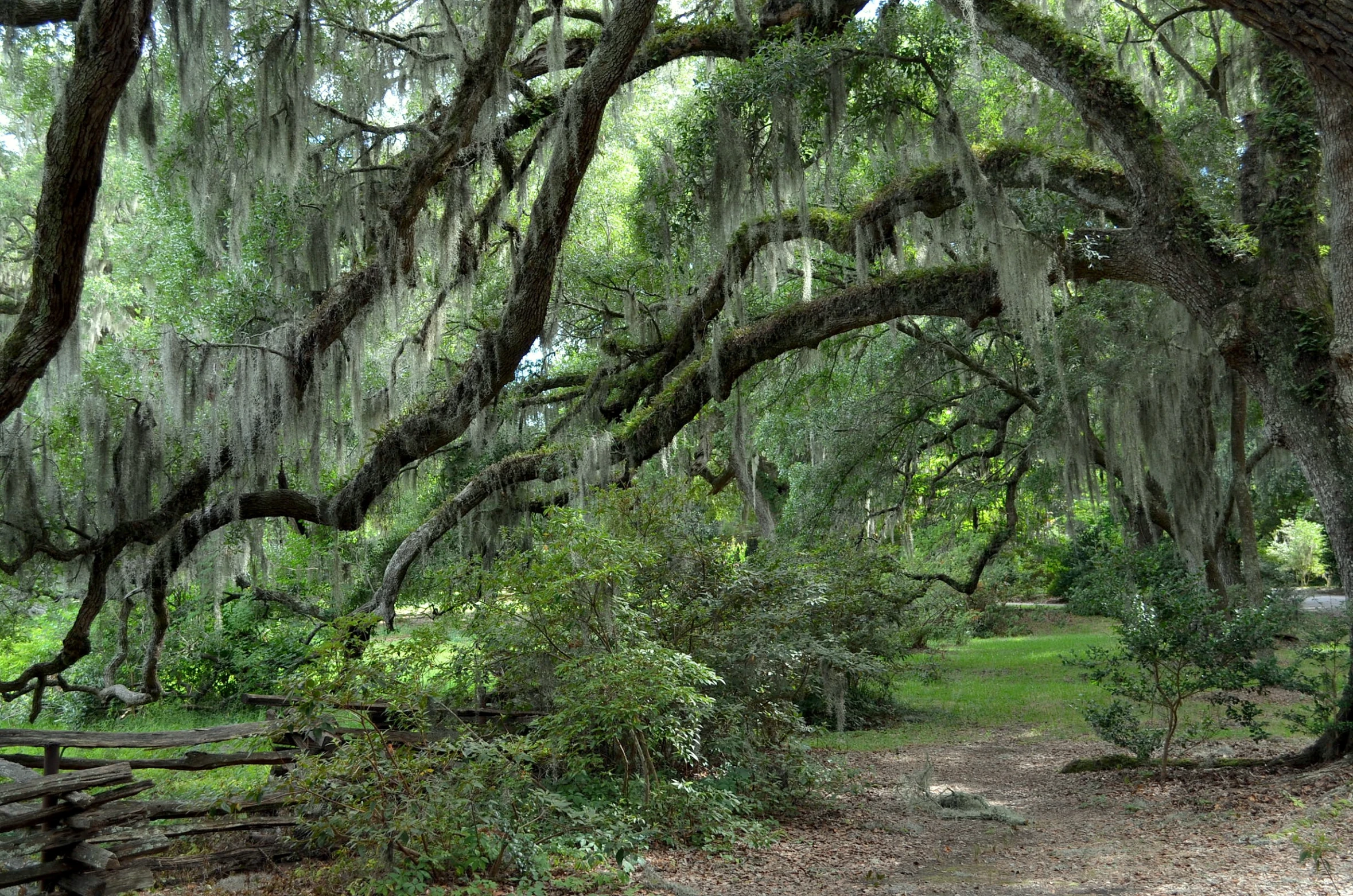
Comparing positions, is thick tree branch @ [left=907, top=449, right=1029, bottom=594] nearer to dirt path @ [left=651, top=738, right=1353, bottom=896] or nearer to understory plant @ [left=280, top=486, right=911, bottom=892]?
understory plant @ [left=280, top=486, right=911, bottom=892]

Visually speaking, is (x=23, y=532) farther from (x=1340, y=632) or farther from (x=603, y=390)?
(x=1340, y=632)

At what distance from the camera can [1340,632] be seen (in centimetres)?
752

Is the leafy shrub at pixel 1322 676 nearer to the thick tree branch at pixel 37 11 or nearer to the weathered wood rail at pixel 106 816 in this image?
the weathered wood rail at pixel 106 816

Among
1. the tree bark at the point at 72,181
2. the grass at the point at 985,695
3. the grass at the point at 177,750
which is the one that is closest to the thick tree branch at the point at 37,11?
the tree bark at the point at 72,181

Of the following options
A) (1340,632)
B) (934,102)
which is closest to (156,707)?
(934,102)

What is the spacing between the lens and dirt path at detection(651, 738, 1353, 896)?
5219mm

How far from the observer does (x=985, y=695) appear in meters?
14.0

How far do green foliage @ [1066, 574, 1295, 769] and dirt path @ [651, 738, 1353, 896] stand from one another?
0.45m

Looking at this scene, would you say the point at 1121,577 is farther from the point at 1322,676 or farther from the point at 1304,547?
the point at 1304,547

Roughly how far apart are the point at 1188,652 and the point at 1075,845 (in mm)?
2282

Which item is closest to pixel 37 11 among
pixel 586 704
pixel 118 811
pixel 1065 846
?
pixel 118 811

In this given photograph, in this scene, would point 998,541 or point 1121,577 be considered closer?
point 1121,577

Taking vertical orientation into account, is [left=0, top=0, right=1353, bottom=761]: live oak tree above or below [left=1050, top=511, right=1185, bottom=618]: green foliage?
above

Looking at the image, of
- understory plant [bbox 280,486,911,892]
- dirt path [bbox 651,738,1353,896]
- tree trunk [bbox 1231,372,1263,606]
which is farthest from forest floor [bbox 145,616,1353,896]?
tree trunk [bbox 1231,372,1263,606]
